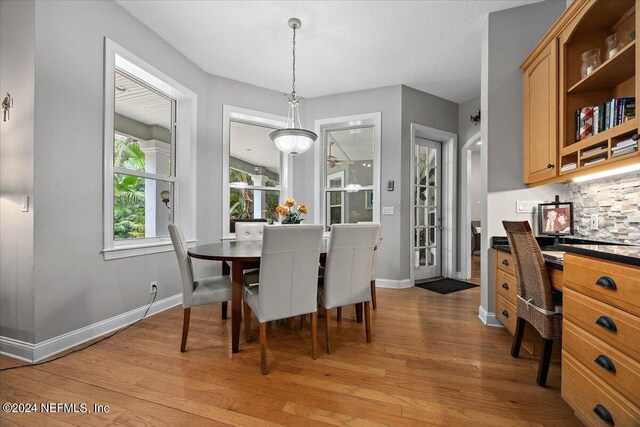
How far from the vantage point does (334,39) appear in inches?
117

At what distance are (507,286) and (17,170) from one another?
12.5 feet

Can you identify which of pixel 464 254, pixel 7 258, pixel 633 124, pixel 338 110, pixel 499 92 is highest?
pixel 338 110

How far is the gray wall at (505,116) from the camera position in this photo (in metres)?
2.49

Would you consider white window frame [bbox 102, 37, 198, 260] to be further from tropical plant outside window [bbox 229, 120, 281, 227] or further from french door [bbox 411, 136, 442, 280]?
french door [bbox 411, 136, 442, 280]

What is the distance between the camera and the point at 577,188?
7.47ft

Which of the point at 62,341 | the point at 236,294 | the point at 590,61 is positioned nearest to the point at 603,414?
the point at 236,294

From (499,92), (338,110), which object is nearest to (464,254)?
(499,92)

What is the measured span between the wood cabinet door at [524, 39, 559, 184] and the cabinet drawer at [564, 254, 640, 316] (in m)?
1.05

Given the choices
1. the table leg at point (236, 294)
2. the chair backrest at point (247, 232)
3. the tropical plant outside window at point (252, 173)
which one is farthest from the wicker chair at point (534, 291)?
the tropical plant outside window at point (252, 173)

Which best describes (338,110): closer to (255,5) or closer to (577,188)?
(255,5)

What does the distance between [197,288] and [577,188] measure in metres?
3.15

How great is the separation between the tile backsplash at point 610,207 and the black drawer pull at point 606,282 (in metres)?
0.92

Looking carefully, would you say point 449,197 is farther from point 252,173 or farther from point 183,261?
point 183,261

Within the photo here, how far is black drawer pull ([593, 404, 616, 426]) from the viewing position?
3.66ft
